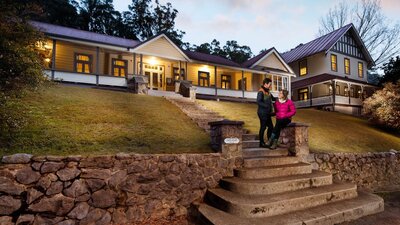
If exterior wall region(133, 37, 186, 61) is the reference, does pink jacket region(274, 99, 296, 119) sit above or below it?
below

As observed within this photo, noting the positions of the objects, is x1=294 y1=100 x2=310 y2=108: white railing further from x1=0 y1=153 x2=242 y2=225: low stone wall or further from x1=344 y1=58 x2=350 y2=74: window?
x1=0 y1=153 x2=242 y2=225: low stone wall

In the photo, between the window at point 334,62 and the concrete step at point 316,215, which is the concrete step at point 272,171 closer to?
the concrete step at point 316,215

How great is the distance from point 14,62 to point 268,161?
5793 mm

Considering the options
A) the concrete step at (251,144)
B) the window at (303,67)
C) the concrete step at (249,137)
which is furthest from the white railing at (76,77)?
the window at (303,67)

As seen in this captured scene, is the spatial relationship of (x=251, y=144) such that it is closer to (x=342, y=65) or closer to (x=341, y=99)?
(x=341, y=99)

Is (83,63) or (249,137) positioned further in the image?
(83,63)

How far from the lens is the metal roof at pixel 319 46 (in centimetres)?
2649

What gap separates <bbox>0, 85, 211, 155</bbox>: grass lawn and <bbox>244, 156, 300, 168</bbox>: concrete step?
1018mm

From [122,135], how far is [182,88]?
11210 millimetres

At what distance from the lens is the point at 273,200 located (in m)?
4.59

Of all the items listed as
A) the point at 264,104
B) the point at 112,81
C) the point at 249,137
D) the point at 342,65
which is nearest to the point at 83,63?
the point at 112,81

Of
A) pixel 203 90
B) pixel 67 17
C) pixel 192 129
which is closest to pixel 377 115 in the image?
pixel 203 90

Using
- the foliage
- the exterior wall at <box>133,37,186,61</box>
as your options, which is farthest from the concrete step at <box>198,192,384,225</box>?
the exterior wall at <box>133,37,186,61</box>

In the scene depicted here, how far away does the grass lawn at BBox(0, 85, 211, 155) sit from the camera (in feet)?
17.2
